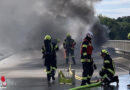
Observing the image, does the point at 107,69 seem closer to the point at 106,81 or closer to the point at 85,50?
the point at 106,81

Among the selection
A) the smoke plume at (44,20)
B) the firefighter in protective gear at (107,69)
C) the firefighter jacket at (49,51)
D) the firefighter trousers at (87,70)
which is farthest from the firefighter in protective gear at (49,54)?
the smoke plume at (44,20)

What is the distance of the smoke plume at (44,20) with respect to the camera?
50.1 meters

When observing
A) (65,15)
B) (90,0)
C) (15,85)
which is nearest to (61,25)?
(65,15)

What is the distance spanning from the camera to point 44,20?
172 feet

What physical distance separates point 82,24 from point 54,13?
349cm

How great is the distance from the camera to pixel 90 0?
50219mm

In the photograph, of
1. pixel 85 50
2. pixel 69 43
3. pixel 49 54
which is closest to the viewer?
pixel 85 50

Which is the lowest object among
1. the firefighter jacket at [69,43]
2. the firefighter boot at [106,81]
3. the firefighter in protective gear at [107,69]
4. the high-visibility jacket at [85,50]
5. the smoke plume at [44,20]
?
the firefighter boot at [106,81]

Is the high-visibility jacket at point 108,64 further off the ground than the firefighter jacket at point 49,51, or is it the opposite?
the firefighter jacket at point 49,51

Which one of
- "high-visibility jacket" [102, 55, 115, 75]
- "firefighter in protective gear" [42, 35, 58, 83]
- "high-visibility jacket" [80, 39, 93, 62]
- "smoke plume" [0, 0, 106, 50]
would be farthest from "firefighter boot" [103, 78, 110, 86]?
"smoke plume" [0, 0, 106, 50]

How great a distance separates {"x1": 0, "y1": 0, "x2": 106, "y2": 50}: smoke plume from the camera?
50.1 meters

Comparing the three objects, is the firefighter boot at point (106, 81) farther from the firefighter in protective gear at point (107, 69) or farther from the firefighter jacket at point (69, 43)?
the firefighter jacket at point (69, 43)

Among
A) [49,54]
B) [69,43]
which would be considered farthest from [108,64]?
[69,43]

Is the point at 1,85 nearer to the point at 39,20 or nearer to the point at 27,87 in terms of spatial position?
the point at 27,87
